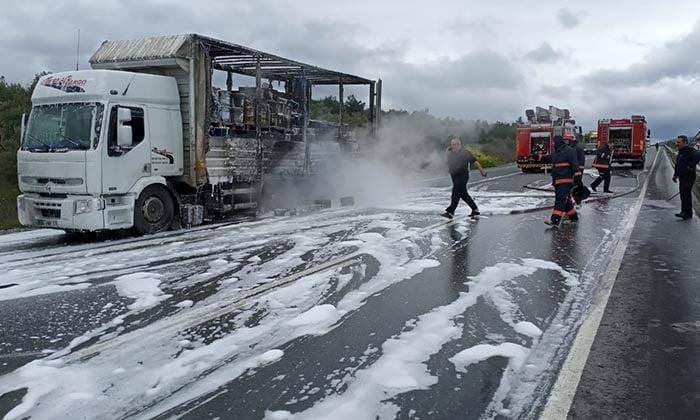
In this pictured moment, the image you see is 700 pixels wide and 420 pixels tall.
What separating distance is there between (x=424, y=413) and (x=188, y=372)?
1.68 metres

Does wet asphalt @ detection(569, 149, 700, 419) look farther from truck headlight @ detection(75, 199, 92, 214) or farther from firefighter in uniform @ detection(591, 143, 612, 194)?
firefighter in uniform @ detection(591, 143, 612, 194)

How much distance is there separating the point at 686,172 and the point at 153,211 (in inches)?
444

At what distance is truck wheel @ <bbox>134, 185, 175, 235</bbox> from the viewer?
10.2 metres

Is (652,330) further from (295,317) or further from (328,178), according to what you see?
(328,178)

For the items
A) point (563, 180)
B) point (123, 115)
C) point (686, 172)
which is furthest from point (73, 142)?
point (686, 172)

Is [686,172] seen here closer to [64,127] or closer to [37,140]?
[64,127]

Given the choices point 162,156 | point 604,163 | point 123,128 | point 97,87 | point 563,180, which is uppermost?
point 97,87

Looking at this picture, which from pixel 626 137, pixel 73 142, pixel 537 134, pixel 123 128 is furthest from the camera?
pixel 626 137

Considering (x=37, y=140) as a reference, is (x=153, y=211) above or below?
below

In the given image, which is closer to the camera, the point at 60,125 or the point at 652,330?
the point at 652,330

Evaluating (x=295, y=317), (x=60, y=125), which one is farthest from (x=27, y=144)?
(x=295, y=317)

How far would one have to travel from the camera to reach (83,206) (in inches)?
368

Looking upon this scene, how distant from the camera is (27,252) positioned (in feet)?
28.6

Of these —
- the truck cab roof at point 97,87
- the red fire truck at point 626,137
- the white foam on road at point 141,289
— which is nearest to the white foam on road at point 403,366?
the white foam on road at point 141,289
